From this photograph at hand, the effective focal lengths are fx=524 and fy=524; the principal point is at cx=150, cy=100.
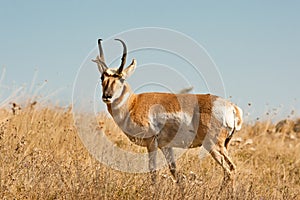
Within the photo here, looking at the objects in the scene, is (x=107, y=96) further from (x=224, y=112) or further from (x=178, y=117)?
(x=224, y=112)

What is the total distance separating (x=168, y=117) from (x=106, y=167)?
268cm

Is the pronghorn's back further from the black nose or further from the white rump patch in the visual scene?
the black nose

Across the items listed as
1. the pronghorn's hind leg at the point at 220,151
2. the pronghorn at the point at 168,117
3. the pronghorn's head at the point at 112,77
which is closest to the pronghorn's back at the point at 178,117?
the pronghorn at the point at 168,117

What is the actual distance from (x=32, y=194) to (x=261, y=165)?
6254mm

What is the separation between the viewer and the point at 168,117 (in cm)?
866

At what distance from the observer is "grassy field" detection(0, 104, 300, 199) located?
555 centimetres

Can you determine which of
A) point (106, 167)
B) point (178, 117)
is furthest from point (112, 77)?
point (106, 167)

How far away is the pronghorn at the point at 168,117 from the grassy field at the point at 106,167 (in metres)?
0.36

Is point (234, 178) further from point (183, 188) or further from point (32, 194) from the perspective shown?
point (32, 194)

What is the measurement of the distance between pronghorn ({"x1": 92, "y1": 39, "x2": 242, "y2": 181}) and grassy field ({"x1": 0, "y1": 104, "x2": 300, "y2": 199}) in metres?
0.36

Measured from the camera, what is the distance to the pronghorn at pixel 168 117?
837 centimetres

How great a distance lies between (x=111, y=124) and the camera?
11.6m

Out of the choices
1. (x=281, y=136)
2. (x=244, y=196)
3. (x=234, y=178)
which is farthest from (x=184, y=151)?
(x=281, y=136)

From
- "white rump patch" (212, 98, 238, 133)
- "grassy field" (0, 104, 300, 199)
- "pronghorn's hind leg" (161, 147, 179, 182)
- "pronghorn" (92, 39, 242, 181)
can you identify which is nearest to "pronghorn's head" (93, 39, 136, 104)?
"pronghorn" (92, 39, 242, 181)
